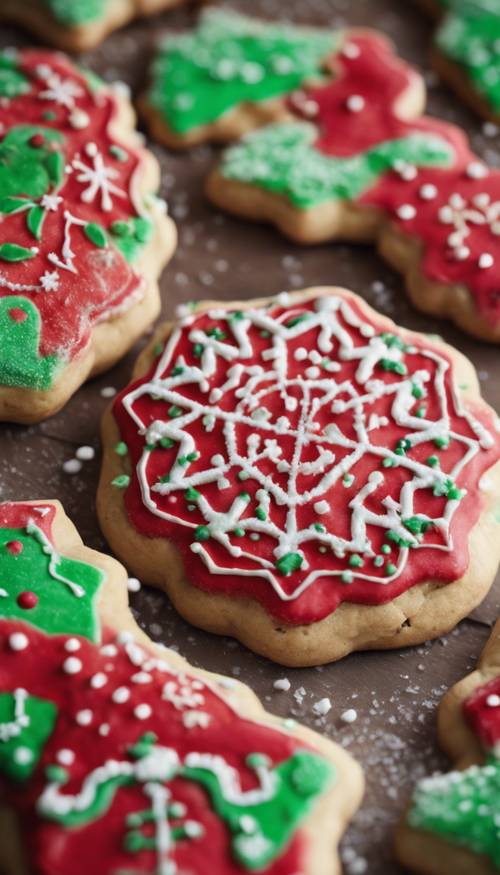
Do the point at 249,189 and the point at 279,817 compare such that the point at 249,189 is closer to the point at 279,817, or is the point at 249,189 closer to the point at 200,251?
the point at 200,251

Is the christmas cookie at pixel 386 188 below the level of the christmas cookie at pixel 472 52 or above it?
below

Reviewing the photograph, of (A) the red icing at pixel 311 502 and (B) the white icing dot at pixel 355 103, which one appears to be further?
(B) the white icing dot at pixel 355 103

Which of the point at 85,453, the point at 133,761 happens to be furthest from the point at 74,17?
the point at 133,761

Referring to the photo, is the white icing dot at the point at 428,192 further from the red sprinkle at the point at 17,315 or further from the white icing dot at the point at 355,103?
the red sprinkle at the point at 17,315

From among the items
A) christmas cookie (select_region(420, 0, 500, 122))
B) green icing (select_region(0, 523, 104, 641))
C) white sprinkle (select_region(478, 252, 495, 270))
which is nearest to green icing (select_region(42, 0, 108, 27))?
christmas cookie (select_region(420, 0, 500, 122))

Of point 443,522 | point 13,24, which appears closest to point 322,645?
point 443,522

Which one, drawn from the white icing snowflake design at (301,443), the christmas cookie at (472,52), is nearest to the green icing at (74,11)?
the christmas cookie at (472,52)

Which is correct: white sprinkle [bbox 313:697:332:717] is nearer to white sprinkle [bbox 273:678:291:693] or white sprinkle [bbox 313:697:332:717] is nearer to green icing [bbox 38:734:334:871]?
white sprinkle [bbox 273:678:291:693]
